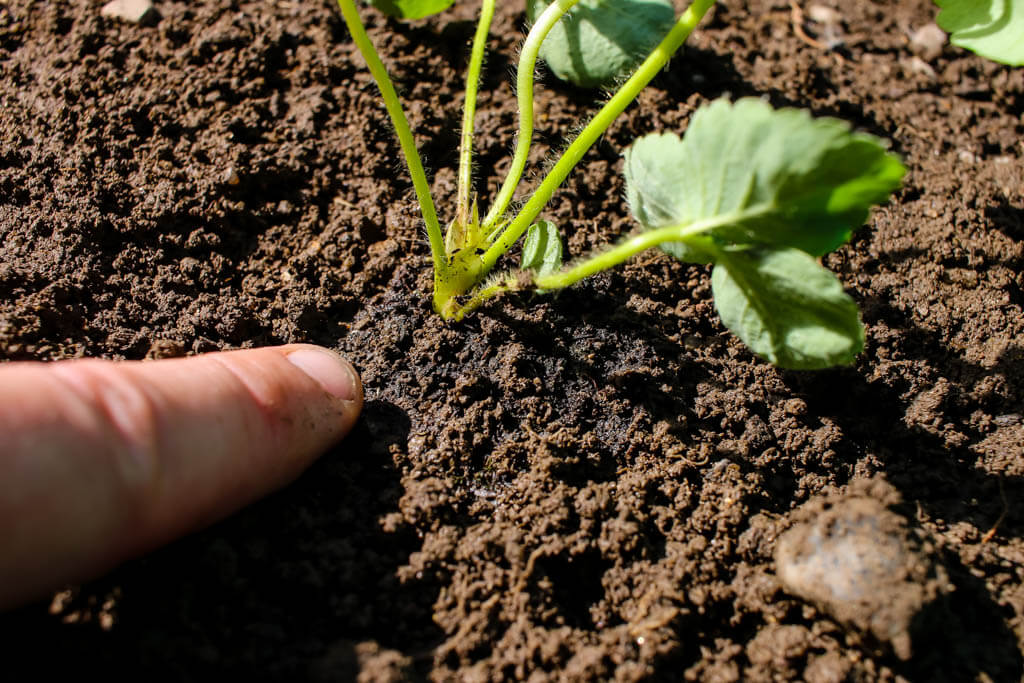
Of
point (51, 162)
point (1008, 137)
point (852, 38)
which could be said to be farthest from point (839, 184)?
point (51, 162)

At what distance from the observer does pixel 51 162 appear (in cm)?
164

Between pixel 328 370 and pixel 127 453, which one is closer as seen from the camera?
pixel 127 453

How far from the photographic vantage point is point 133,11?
6.31ft

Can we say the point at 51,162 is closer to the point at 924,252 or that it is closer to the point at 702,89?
the point at 702,89

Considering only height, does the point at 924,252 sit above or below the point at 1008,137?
below

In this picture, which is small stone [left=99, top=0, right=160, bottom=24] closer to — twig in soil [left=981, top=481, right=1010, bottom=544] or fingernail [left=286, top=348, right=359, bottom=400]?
fingernail [left=286, top=348, right=359, bottom=400]

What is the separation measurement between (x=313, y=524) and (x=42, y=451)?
431mm

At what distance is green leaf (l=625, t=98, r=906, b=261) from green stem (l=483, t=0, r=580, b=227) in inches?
13.6

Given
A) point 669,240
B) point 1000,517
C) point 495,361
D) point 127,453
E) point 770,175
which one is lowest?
point 1000,517

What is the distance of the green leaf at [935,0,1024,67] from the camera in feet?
4.87

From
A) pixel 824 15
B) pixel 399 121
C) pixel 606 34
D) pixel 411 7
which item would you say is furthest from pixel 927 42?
pixel 399 121

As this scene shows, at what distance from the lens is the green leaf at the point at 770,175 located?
106cm

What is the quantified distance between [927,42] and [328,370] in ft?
6.79

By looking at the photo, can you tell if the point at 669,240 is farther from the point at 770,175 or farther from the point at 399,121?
the point at 399,121
